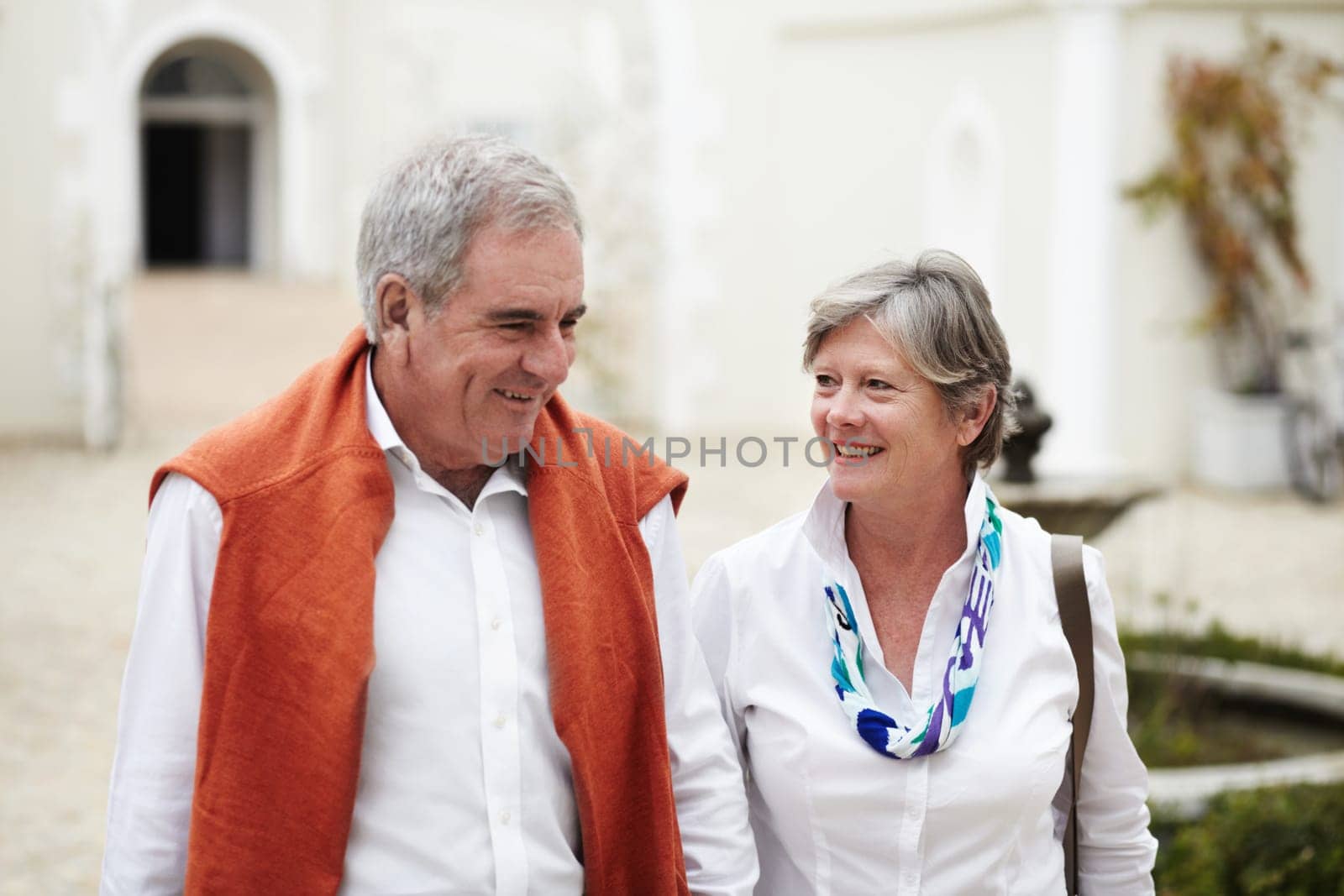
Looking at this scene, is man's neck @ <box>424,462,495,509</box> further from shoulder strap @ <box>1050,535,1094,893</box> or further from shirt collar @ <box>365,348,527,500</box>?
shoulder strap @ <box>1050,535,1094,893</box>

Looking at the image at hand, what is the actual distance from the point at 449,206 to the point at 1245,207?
10.1 m

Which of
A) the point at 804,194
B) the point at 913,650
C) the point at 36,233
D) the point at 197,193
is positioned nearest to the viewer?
the point at 913,650

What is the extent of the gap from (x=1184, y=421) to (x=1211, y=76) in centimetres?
251

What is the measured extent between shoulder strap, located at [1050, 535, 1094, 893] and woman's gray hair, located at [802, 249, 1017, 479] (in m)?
0.27

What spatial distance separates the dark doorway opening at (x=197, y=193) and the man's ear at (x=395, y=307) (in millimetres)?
22343

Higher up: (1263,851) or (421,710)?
(421,710)

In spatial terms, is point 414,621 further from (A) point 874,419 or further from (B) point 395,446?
(A) point 874,419

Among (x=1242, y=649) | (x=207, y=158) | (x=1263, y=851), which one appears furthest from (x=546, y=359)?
(x=207, y=158)

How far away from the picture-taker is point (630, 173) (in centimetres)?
1287

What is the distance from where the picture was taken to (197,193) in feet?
77.9

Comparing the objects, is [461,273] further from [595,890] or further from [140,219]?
[140,219]

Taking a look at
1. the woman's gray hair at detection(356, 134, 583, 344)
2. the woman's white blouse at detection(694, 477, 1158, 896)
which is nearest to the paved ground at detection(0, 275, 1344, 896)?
the woman's white blouse at detection(694, 477, 1158, 896)

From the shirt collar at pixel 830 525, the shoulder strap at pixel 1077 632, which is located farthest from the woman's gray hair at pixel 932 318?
the shoulder strap at pixel 1077 632

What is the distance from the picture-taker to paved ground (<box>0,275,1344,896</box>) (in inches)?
193
